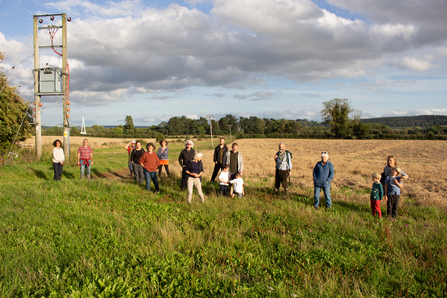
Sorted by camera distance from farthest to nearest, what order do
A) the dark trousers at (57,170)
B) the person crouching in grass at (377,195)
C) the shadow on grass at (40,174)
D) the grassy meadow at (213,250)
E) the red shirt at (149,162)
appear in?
the shadow on grass at (40,174) → the dark trousers at (57,170) → the red shirt at (149,162) → the person crouching in grass at (377,195) → the grassy meadow at (213,250)

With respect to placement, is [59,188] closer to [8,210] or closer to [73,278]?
[8,210]

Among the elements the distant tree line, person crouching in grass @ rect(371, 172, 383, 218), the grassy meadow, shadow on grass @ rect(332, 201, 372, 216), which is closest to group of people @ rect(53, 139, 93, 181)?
the grassy meadow

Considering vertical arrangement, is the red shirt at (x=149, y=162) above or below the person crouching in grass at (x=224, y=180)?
above

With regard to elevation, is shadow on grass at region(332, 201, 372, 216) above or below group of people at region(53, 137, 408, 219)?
below

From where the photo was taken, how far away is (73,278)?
356 cm

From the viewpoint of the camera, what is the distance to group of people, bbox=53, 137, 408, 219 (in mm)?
6551

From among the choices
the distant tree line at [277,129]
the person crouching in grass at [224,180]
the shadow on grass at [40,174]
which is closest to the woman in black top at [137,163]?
the person crouching in grass at [224,180]

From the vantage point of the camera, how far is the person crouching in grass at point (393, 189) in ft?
21.2

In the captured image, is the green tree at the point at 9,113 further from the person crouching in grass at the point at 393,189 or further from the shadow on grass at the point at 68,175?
the person crouching in grass at the point at 393,189

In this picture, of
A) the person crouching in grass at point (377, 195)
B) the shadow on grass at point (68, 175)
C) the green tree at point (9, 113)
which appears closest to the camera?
the person crouching in grass at point (377, 195)

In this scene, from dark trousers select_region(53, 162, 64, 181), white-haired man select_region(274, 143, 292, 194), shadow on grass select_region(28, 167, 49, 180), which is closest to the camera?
white-haired man select_region(274, 143, 292, 194)

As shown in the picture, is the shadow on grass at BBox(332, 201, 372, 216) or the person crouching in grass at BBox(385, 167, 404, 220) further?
the shadow on grass at BBox(332, 201, 372, 216)

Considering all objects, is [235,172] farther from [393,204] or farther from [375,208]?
[393,204]

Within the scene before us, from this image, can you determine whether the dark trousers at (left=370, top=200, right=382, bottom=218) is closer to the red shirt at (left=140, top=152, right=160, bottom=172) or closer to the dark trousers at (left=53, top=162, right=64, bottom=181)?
the red shirt at (left=140, top=152, right=160, bottom=172)
